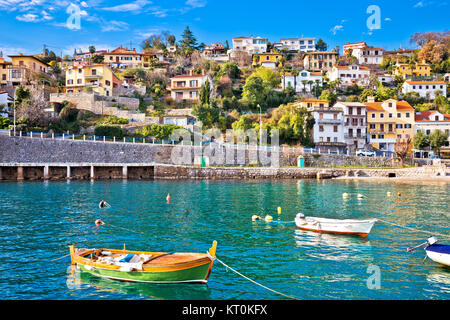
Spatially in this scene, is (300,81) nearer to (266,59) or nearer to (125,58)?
(266,59)

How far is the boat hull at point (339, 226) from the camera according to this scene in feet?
69.2

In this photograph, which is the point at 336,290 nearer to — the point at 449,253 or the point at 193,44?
the point at 449,253

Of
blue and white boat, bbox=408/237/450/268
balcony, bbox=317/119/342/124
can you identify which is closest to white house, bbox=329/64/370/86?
balcony, bbox=317/119/342/124

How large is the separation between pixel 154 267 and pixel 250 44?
5322 inches

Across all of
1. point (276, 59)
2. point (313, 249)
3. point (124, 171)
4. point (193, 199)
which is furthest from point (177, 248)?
point (276, 59)

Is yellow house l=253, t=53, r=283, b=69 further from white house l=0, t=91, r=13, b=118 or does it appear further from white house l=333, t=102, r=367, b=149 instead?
white house l=0, t=91, r=13, b=118

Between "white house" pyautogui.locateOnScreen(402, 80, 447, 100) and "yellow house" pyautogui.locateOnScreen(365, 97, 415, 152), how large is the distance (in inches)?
905

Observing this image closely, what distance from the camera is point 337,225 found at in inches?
861

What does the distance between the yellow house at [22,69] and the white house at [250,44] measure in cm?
7173

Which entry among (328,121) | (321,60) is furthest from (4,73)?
(321,60)

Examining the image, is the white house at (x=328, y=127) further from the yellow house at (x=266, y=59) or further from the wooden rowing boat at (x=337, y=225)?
the wooden rowing boat at (x=337, y=225)

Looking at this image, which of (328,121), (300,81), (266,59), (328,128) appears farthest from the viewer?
(266,59)
